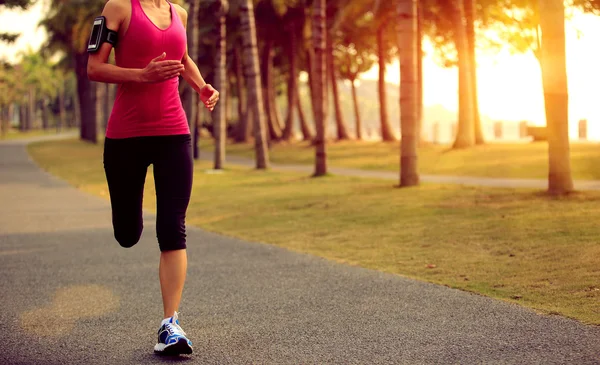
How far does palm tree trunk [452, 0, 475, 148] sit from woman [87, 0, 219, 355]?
23.5 meters

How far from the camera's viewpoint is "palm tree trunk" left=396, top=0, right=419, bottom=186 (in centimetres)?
1625

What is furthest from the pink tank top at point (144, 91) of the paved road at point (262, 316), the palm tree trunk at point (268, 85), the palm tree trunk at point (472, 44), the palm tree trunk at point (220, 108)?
the palm tree trunk at point (268, 85)

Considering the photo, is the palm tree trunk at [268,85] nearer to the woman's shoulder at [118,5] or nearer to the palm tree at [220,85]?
the palm tree at [220,85]

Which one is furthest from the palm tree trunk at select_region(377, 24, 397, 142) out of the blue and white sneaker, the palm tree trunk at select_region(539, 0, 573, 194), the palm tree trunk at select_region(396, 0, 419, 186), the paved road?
the blue and white sneaker

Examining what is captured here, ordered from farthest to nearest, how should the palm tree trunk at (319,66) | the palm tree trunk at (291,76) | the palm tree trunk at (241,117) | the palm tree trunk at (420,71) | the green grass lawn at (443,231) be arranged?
the palm tree trunk at (241,117), the palm tree trunk at (291,76), the palm tree trunk at (420,71), the palm tree trunk at (319,66), the green grass lawn at (443,231)

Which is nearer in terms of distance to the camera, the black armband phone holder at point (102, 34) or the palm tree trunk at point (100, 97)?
the black armband phone holder at point (102, 34)

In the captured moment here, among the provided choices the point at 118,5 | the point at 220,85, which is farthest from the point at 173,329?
the point at 220,85

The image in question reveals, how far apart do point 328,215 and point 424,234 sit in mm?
2792

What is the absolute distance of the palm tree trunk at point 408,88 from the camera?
16250 millimetres

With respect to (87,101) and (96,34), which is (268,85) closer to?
(87,101)

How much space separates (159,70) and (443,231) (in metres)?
6.74

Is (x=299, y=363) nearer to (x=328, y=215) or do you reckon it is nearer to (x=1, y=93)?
(x=328, y=215)

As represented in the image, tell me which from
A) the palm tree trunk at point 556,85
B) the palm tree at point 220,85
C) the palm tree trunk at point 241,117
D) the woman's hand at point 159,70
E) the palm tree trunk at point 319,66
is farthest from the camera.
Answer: the palm tree trunk at point 241,117

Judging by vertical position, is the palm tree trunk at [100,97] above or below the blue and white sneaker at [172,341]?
above
